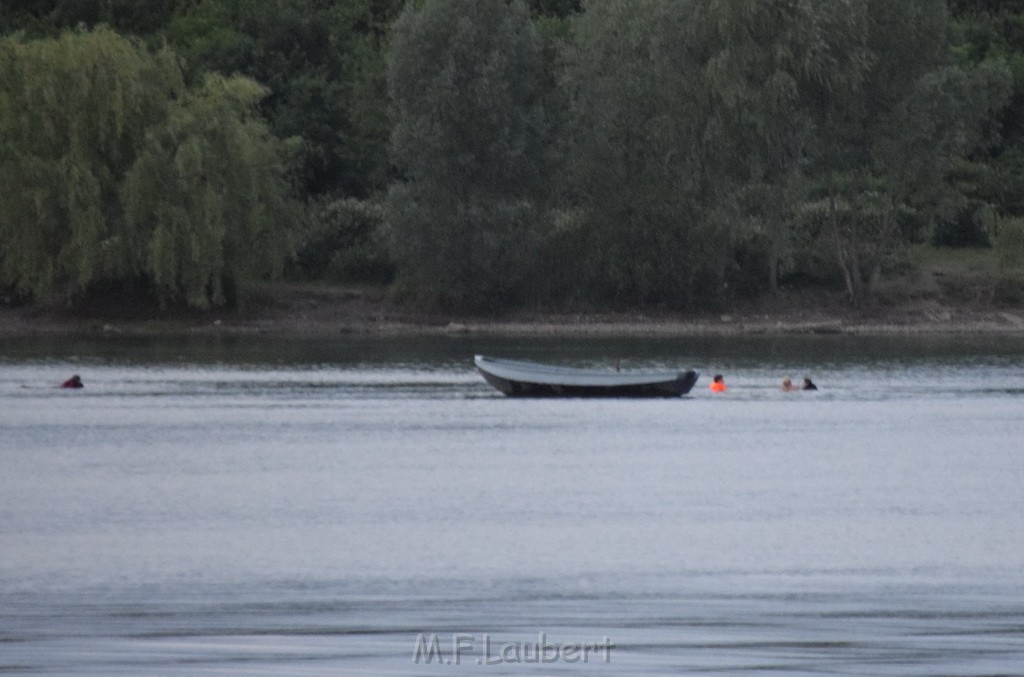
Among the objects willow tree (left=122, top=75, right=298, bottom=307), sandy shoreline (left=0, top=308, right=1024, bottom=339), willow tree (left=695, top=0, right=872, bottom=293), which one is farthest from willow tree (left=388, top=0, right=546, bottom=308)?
willow tree (left=695, top=0, right=872, bottom=293)

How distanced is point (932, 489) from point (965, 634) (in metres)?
16.7

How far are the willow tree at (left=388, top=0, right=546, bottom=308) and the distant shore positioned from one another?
191 cm

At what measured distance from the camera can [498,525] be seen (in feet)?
113

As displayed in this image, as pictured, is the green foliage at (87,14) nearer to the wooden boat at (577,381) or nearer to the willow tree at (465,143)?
the willow tree at (465,143)

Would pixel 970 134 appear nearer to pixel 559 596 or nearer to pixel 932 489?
pixel 932 489

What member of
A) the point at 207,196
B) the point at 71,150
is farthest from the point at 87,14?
the point at 207,196

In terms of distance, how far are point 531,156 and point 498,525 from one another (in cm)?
5231

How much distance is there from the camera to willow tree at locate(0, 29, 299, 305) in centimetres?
7881

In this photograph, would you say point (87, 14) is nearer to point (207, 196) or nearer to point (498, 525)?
point (207, 196)

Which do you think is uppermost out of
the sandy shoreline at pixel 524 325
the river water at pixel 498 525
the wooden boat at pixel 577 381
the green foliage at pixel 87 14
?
the green foliage at pixel 87 14

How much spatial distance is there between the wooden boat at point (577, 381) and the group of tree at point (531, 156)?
70.6ft

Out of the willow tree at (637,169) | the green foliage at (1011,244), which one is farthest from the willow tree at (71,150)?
the green foliage at (1011,244)

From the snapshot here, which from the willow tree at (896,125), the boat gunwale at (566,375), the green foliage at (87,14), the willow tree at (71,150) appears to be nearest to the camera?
the boat gunwale at (566,375)

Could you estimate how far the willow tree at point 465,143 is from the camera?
275 feet
